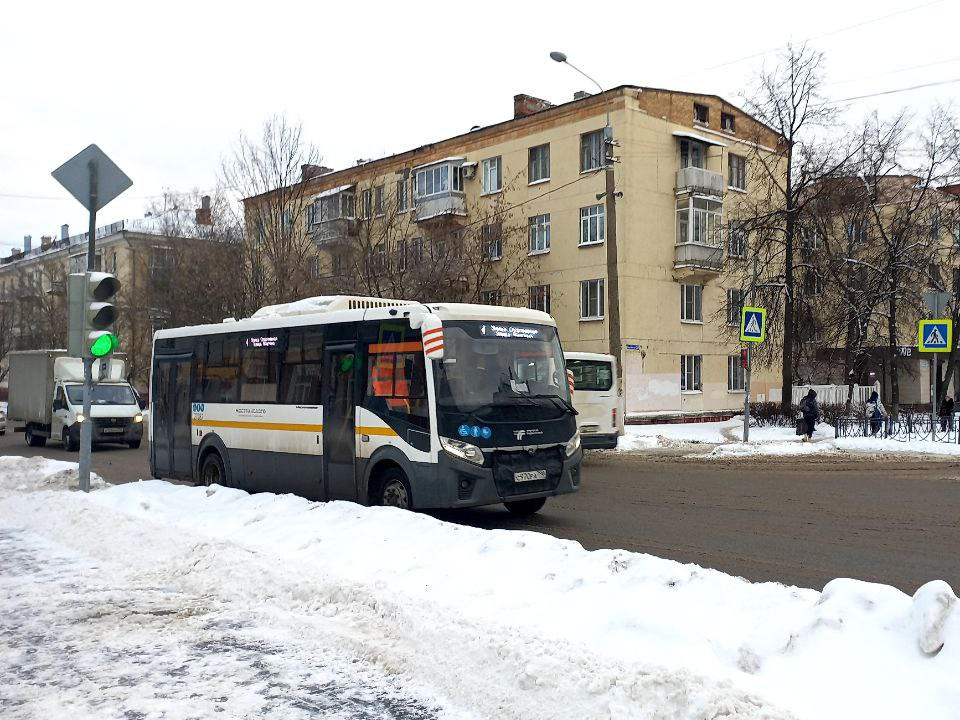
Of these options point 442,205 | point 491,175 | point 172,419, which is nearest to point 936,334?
point 172,419

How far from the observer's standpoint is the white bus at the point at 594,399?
20234 mm

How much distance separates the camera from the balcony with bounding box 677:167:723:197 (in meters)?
36.9

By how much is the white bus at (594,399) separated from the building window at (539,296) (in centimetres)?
1778

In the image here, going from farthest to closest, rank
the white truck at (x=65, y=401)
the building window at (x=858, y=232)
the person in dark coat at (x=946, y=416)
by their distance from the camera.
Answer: the building window at (x=858, y=232), the white truck at (x=65, y=401), the person in dark coat at (x=946, y=416)

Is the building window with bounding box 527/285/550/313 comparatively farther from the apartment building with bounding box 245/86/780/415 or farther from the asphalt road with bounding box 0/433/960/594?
the asphalt road with bounding box 0/433/960/594

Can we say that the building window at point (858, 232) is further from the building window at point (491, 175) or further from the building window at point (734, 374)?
the building window at point (491, 175)

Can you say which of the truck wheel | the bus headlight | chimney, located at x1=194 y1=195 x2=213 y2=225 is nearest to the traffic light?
the bus headlight

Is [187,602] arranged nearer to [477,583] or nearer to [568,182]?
[477,583]

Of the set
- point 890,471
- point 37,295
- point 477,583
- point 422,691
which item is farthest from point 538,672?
point 37,295

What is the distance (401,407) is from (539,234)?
29.6 meters

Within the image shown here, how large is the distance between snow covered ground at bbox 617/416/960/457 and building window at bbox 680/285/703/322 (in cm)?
798

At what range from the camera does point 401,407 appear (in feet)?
33.5

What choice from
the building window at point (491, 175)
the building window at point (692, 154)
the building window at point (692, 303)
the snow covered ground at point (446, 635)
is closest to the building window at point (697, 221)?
the building window at point (692, 154)

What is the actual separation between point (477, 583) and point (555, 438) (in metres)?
4.21
